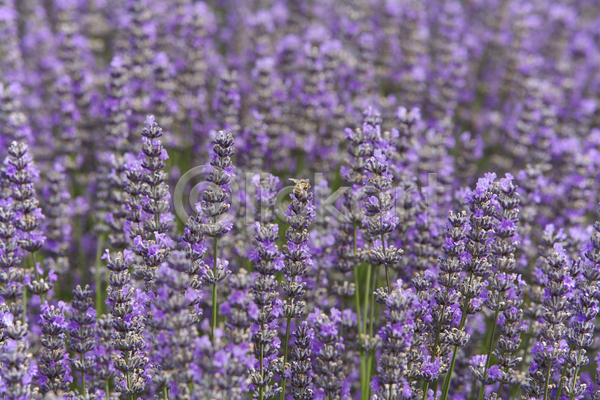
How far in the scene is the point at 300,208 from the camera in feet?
12.1

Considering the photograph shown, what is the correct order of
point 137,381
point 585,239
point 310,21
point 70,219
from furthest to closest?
point 310,21 → point 70,219 → point 585,239 → point 137,381

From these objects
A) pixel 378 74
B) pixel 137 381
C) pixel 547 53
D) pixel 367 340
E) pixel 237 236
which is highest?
pixel 547 53

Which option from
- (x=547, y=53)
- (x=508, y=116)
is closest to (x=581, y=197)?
(x=508, y=116)

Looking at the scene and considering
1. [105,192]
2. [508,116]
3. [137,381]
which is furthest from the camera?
[508,116]

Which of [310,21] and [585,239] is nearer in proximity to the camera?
[585,239]

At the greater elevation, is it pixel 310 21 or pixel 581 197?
pixel 310 21

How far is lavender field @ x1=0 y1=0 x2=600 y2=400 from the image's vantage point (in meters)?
3.72

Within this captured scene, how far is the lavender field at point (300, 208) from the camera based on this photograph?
3721 mm

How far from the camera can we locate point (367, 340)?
13.0ft

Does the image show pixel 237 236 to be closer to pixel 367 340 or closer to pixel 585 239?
pixel 367 340

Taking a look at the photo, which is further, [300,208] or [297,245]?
[297,245]

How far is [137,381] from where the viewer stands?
3793 mm

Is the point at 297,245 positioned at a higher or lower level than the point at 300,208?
lower

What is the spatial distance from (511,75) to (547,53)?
52.9 inches
